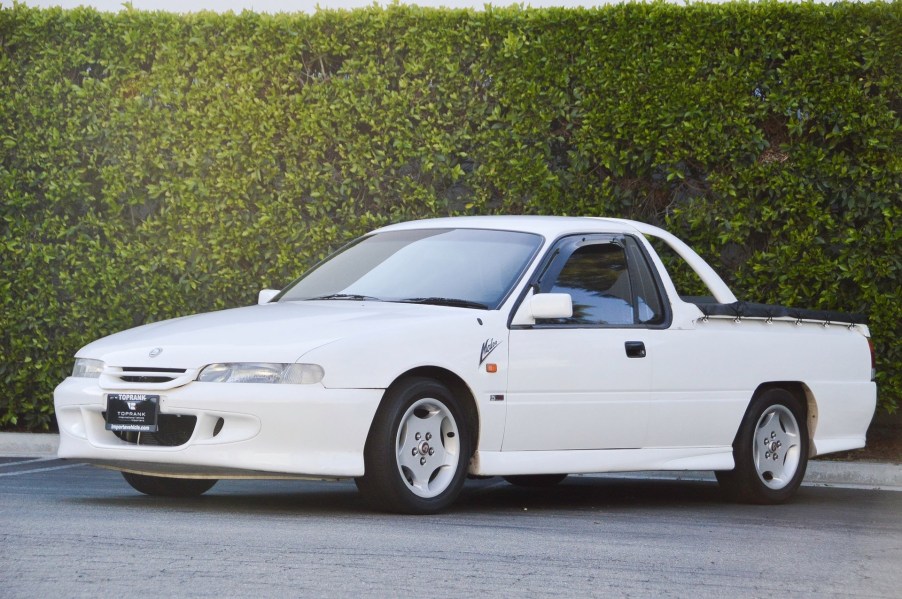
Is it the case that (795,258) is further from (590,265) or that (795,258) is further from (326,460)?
(326,460)

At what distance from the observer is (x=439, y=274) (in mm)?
9117

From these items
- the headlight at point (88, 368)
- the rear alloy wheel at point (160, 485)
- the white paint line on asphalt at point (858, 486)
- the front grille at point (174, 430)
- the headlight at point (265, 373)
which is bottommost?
the white paint line on asphalt at point (858, 486)

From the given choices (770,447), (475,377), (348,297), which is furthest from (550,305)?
(770,447)

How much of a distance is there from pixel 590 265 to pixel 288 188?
4432mm

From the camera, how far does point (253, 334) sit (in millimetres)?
8094

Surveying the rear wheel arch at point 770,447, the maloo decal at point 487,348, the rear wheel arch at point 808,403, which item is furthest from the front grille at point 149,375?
the rear wheel arch at point 808,403

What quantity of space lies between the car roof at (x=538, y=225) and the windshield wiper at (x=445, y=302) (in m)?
0.83

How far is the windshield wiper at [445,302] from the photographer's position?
8.77m

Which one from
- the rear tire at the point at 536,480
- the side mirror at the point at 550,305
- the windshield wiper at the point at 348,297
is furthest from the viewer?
the rear tire at the point at 536,480

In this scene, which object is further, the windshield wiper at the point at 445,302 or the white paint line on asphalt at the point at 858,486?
the white paint line on asphalt at the point at 858,486

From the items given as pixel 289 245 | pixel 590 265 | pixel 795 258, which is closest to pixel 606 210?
pixel 795 258

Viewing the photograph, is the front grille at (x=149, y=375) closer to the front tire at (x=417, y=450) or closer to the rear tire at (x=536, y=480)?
the front tire at (x=417, y=450)

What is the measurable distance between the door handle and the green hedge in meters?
3.79

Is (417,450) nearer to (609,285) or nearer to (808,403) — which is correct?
(609,285)
